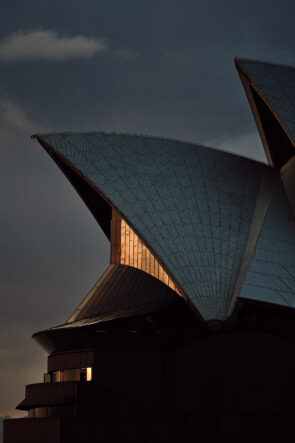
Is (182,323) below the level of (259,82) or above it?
below

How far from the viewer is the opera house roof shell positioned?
2808 centimetres

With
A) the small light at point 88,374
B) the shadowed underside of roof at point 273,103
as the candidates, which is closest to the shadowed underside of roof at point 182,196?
the shadowed underside of roof at point 273,103

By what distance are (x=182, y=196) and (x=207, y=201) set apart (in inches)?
43.2

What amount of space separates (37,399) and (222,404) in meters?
7.45

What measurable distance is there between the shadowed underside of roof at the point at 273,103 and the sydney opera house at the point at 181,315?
0.28 feet

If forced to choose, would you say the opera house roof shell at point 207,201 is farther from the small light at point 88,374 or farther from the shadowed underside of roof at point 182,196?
the small light at point 88,374

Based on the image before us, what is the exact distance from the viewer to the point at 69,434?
88.4ft

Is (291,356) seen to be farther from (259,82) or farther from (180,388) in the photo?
(259,82)

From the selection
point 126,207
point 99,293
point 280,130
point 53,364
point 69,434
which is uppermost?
point 280,130

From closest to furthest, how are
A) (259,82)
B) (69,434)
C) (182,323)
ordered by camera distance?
(69,434)
(182,323)
(259,82)

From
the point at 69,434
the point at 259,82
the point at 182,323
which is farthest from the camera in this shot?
the point at 259,82

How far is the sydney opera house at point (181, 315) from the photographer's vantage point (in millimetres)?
27875

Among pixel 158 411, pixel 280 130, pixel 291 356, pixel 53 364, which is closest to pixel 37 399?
pixel 53 364

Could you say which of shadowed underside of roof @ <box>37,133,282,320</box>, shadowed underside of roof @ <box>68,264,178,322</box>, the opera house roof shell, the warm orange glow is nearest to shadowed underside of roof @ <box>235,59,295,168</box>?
the opera house roof shell
